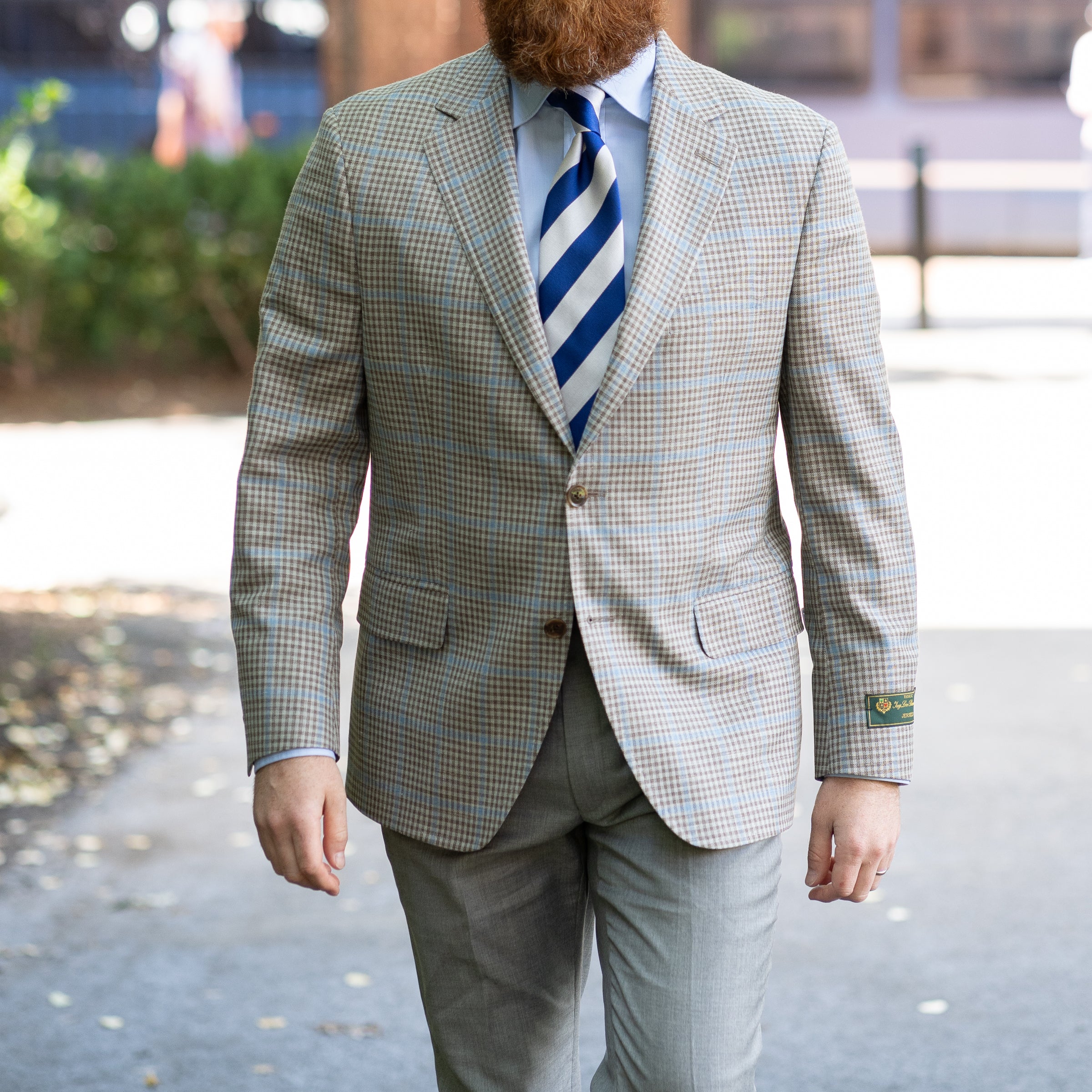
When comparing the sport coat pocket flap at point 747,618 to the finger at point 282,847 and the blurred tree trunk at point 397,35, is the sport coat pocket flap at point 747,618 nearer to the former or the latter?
the finger at point 282,847

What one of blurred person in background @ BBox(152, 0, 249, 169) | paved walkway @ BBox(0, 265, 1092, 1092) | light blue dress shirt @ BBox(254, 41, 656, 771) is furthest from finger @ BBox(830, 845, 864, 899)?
blurred person in background @ BBox(152, 0, 249, 169)

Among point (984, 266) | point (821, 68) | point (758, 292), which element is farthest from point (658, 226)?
point (821, 68)

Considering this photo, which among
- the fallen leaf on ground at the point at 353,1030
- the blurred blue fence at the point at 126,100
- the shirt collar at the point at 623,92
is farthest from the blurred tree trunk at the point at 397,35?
the blurred blue fence at the point at 126,100

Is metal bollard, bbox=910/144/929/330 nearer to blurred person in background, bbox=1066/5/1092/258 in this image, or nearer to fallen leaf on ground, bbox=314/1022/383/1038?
blurred person in background, bbox=1066/5/1092/258

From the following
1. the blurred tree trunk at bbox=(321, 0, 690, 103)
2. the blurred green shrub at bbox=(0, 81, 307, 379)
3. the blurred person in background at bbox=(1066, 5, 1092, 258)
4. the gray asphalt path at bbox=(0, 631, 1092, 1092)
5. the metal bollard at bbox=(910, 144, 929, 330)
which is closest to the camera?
the gray asphalt path at bbox=(0, 631, 1092, 1092)

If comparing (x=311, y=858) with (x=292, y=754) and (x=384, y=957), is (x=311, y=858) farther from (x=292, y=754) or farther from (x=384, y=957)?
(x=384, y=957)

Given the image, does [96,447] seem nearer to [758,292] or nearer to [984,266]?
[758,292]

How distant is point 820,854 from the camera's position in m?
2.31

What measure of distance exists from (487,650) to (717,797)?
353 mm

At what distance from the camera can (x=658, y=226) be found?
2137mm

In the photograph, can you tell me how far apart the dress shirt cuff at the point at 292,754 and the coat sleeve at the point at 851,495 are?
679mm

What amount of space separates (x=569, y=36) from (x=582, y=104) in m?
0.10

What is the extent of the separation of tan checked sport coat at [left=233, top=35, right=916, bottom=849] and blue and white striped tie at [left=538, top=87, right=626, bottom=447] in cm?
4

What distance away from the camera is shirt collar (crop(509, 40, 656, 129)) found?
2.22 meters
